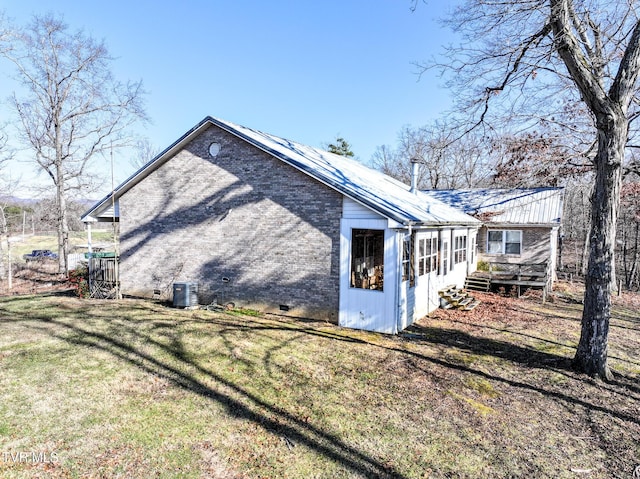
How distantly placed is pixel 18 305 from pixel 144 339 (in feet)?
23.5

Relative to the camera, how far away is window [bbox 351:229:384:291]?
1457 centimetres

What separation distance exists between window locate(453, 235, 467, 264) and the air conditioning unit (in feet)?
34.9

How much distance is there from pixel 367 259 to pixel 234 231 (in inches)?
224

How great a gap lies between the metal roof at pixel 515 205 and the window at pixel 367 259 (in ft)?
23.4

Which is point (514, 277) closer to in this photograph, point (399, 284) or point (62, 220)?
point (399, 284)

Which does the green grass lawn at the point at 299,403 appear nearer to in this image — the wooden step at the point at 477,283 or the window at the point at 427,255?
the window at the point at 427,255

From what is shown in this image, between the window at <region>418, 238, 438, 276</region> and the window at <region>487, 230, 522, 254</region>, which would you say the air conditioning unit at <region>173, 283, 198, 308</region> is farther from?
the window at <region>487, 230, 522, 254</region>

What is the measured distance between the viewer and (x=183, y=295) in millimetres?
12688

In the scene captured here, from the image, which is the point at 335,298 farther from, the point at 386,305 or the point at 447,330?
the point at 447,330

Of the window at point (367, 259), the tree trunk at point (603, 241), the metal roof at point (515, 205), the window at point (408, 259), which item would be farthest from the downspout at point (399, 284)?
the metal roof at point (515, 205)

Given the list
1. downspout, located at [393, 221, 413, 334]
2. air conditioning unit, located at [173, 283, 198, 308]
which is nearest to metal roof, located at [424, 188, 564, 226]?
downspout, located at [393, 221, 413, 334]

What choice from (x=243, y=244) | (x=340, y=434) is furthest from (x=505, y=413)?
(x=243, y=244)

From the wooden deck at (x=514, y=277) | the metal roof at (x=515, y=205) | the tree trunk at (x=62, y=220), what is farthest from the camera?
the tree trunk at (x=62, y=220)

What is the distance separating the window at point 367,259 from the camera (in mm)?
14570
